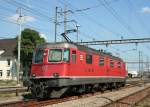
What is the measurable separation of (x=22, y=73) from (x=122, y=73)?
1598 inches

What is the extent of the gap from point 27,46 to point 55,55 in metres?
49.3

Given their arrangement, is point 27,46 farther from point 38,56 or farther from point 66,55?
point 66,55

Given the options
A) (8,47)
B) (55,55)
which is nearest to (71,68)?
(55,55)

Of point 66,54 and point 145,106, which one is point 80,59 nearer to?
point 66,54

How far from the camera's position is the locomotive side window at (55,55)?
19.1 metres

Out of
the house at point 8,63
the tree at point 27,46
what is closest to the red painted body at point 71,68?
the tree at point 27,46

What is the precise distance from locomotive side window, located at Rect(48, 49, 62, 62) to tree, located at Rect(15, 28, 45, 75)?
4803cm

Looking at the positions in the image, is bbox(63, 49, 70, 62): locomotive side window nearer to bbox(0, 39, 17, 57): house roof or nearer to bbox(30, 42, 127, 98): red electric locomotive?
bbox(30, 42, 127, 98): red electric locomotive

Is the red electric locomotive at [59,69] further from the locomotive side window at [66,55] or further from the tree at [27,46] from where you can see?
the tree at [27,46]

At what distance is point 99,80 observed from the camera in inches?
965

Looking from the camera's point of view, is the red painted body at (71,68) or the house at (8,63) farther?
the house at (8,63)

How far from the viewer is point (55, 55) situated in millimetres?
19375

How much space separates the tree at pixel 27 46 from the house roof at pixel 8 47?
7.44 metres

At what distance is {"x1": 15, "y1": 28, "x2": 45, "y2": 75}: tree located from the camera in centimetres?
6725
